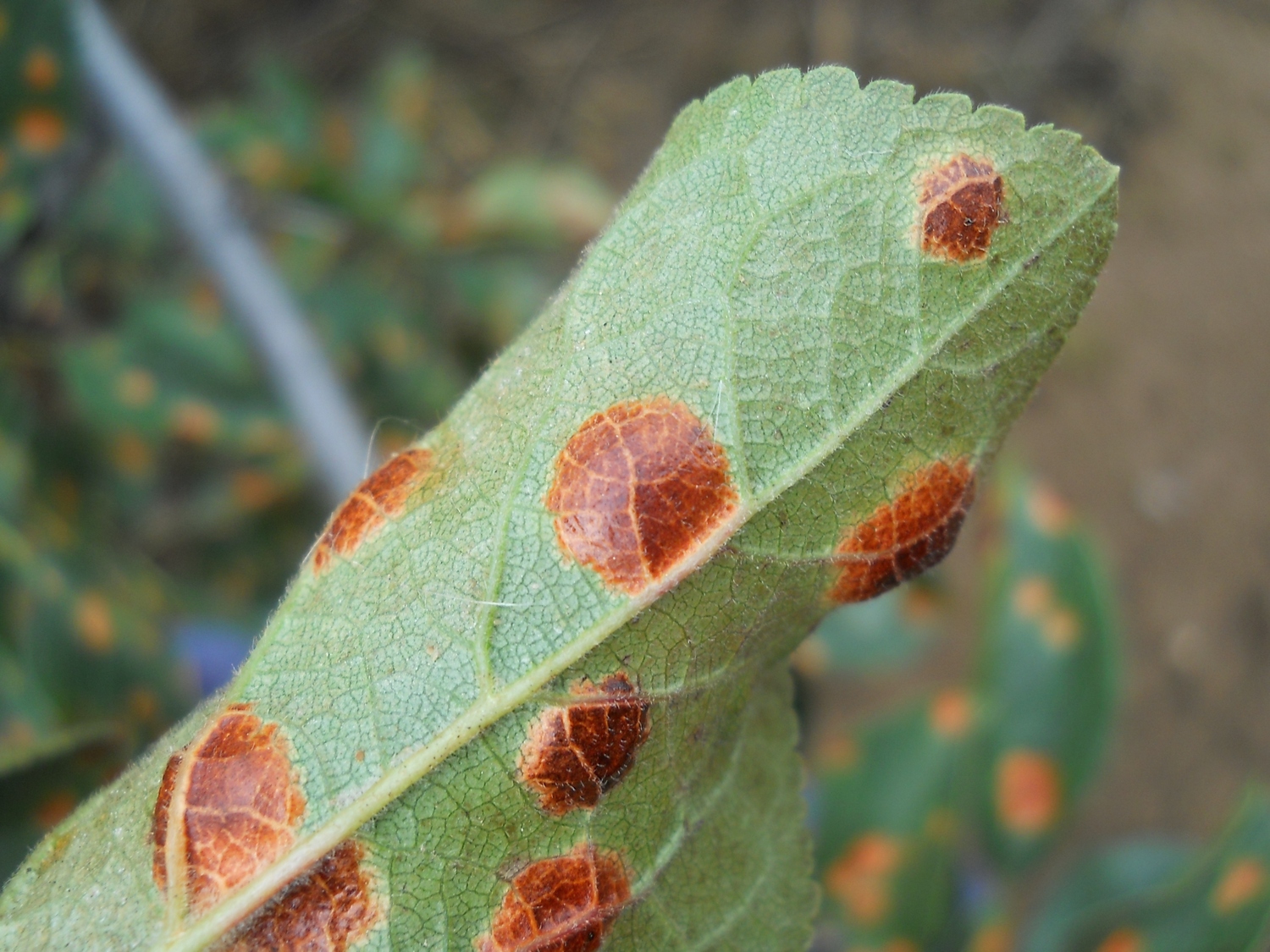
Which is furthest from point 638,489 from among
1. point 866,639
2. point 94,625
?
point 866,639

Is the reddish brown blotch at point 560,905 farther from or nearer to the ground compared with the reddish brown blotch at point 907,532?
nearer to the ground

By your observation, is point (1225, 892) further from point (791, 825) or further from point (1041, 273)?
point (1041, 273)

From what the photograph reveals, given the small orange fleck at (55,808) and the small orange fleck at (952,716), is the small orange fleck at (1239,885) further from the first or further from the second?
the small orange fleck at (55,808)

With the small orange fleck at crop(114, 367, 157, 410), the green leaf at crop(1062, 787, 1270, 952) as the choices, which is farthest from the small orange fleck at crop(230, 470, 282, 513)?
the green leaf at crop(1062, 787, 1270, 952)

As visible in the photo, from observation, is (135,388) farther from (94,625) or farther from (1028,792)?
(1028,792)

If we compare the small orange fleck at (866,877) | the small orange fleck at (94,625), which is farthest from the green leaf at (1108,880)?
the small orange fleck at (94,625)

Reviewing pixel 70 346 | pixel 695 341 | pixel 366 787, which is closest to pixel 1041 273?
pixel 695 341
